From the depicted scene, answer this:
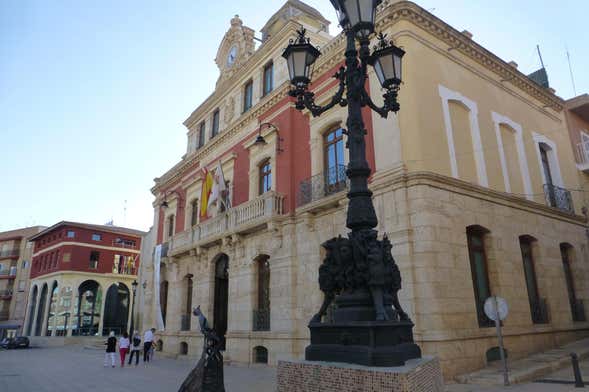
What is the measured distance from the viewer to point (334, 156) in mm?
13078

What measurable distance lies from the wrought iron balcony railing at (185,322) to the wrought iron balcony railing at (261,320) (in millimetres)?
5700

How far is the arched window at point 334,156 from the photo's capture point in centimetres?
1246

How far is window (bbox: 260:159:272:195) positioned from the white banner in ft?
29.1

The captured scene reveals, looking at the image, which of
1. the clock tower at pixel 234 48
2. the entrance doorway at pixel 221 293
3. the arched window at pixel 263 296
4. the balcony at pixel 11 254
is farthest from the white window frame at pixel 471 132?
the balcony at pixel 11 254

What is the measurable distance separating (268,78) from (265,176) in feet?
13.9

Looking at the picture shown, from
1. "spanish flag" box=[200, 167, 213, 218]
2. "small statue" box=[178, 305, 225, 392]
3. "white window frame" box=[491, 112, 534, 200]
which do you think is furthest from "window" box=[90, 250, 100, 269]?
"white window frame" box=[491, 112, 534, 200]

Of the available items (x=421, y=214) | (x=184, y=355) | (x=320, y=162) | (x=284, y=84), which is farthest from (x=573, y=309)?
(x=184, y=355)

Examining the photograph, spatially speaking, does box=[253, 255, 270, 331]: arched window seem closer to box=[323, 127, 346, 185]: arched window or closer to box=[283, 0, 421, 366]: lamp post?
box=[323, 127, 346, 185]: arched window

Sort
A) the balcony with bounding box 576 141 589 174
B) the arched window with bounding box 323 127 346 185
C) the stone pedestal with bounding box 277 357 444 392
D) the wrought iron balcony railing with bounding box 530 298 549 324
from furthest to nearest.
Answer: the balcony with bounding box 576 141 589 174 < the arched window with bounding box 323 127 346 185 < the wrought iron balcony railing with bounding box 530 298 549 324 < the stone pedestal with bounding box 277 357 444 392

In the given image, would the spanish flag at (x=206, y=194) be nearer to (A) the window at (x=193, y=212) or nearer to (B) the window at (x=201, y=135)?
(A) the window at (x=193, y=212)

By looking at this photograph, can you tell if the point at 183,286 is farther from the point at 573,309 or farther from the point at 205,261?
the point at 573,309

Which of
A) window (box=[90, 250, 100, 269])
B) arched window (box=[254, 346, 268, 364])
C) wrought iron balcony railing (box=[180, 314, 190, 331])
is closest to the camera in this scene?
arched window (box=[254, 346, 268, 364])

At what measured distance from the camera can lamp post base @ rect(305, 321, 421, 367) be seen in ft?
11.6

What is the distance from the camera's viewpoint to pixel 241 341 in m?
14.4
